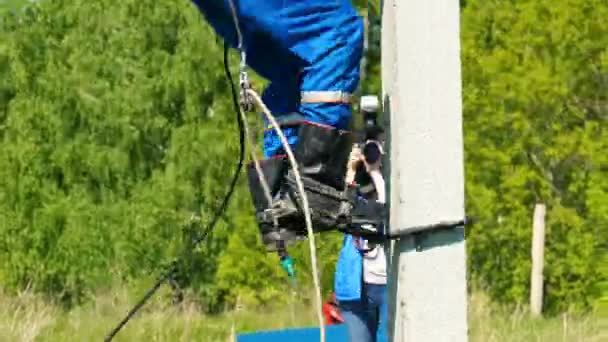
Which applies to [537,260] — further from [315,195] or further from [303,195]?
[303,195]

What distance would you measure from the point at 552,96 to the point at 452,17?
10.6m

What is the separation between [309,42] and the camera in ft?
14.5

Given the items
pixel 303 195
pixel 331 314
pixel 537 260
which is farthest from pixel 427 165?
pixel 537 260

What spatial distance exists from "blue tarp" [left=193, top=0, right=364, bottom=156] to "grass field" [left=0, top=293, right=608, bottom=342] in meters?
5.06

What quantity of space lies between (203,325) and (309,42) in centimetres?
807

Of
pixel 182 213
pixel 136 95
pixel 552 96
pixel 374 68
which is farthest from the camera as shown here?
pixel 136 95

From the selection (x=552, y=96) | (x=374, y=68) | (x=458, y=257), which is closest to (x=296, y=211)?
(x=458, y=257)

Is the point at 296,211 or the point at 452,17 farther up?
the point at 452,17

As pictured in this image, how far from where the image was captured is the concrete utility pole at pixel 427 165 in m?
4.14

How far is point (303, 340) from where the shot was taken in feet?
28.9

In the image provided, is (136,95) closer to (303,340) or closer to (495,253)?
(495,253)

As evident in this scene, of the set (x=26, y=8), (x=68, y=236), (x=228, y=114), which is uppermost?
(x=26, y=8)

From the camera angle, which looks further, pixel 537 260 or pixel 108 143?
pixel 108 143

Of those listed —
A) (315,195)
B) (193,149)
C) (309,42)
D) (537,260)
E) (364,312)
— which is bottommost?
(537,260)
